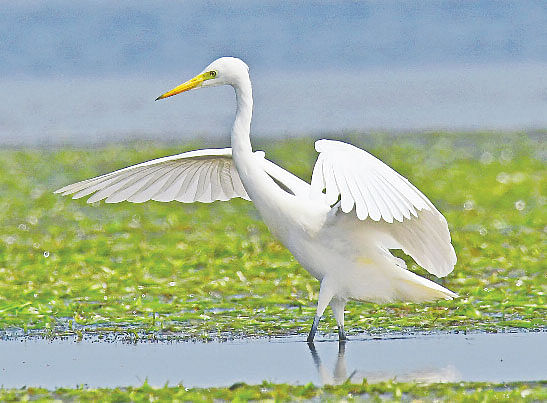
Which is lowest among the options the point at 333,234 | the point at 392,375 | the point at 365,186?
the point at 392,375

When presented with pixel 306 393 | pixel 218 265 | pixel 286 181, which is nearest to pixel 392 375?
pixel 306 393

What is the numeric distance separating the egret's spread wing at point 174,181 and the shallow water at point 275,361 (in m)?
1.50

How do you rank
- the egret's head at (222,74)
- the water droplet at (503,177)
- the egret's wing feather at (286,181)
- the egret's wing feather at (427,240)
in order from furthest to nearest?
the water droplet at (503,177) → the egret's wing feather at (286,181) → the egret's head at (222,74) → the egret's wing feather at (427,240)

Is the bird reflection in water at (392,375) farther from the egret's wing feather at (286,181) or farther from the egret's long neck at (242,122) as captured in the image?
the egret's long neck at (242,122)

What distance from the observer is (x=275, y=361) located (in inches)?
390

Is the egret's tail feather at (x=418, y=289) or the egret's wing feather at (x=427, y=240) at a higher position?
the egret's wing feather at (x=427, y=240)

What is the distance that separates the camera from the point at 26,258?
1459 cm

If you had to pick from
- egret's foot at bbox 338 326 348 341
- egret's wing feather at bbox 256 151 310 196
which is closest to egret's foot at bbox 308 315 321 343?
egret's foot at bbox 338 326 348 341

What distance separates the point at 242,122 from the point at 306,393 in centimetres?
263

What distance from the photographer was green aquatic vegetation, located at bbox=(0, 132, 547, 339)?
1139 cm

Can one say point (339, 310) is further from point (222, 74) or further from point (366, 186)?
point (222, 74)

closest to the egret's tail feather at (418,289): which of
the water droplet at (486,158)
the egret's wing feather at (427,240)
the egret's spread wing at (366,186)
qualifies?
the egret's wing feather at (427,240)

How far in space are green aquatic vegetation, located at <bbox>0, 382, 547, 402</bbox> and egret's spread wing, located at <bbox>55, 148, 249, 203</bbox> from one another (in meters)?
2.73

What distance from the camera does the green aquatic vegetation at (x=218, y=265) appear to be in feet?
37.4
